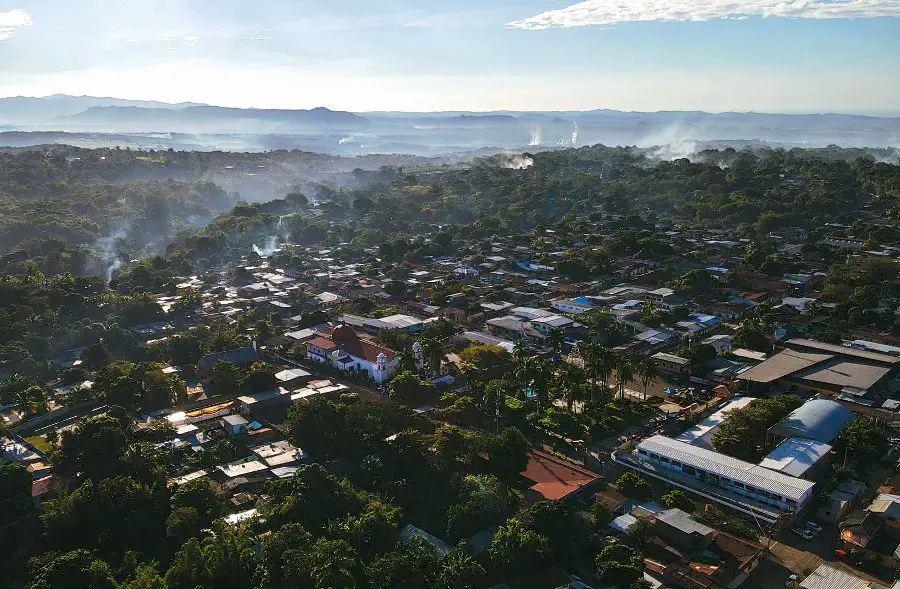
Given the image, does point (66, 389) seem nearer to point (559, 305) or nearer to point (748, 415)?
point (559, 305)

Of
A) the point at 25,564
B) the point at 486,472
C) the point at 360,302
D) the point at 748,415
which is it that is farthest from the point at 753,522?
the point at 360,302

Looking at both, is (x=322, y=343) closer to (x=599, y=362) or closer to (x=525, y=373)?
(x=525, y=373)

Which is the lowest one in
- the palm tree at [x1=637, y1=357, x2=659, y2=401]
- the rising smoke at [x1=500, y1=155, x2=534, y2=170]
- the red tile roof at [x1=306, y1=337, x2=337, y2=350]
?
the red tile roof at [x1=306, y1=337, x2=337, y2=350]

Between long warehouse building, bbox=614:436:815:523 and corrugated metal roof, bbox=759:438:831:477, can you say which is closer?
long warehouse building, bbox=614:436:815:523

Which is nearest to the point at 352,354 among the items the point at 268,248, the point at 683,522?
the point at 683,522

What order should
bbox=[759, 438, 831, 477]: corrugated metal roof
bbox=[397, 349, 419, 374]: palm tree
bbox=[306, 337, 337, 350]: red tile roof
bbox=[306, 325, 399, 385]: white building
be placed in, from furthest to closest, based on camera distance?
bbox=[306, 337, 337, 350]: red tile roof → bbox=[306, 325, 399, 385]: white building → bbox=[397, 349, 419, 374]: palm tree → bbox=[759, 438, 831, 477]: corrugated metal roof

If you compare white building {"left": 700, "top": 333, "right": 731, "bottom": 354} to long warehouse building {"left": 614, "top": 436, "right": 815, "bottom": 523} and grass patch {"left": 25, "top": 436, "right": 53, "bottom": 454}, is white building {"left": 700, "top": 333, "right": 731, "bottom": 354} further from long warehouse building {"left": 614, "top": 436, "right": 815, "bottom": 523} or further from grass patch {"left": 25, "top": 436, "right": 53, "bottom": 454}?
grass patch {"left": 25, "top": 436, "right": 53, "bottom": 454}

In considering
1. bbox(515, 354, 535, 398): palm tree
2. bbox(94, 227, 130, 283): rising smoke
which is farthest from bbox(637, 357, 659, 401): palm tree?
bbox(94, 227, 130, 283): rising smoke

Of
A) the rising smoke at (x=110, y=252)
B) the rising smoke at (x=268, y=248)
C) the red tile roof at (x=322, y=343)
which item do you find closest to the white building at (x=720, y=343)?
the red tile roof at (x=322, y=343)
